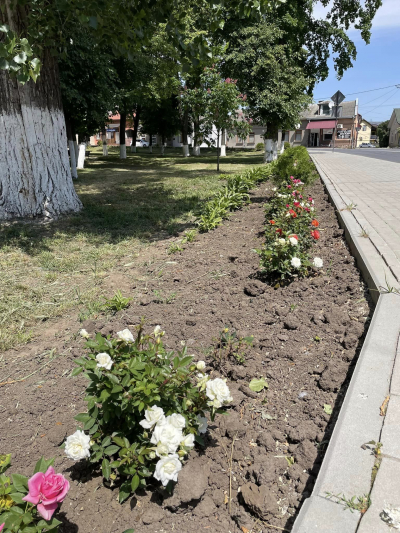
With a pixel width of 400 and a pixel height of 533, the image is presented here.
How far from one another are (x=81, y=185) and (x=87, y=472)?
34.7ft

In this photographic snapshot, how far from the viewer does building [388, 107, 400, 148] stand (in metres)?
59.7

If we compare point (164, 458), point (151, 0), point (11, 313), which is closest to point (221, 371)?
point (164, 458)

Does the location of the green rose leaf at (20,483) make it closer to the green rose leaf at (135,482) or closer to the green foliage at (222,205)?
the green rose leaf at (135,482)

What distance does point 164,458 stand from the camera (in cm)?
137

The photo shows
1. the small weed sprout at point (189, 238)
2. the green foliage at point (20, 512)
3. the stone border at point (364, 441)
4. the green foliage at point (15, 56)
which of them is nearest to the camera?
the green foliage at point (20, 512)

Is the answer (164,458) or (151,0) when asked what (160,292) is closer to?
(164,458)

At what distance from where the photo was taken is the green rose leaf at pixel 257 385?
219 centimetres

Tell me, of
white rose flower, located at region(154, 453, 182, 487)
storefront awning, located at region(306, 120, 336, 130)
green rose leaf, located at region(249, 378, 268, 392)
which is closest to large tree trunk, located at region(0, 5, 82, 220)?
green rose leaf, located at region(249, 378, 268, 392)

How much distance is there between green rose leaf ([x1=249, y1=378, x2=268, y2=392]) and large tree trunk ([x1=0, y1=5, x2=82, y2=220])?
523 cm

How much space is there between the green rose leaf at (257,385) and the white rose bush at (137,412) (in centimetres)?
54

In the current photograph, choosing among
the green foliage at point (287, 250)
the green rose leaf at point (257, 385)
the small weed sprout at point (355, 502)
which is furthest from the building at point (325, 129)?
the small weed sprout at point (355, 502)

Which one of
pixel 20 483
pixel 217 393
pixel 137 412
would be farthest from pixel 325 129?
pixel 20 483

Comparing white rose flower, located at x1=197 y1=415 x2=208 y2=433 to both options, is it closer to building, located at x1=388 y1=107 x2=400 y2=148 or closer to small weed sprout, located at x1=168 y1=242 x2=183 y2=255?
small weed sprout, located at x1=168 y1=242 x2=183 y2=255

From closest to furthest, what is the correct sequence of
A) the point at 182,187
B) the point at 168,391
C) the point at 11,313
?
the point at 168,391 → the point at 11,313 → the point at 182,187
